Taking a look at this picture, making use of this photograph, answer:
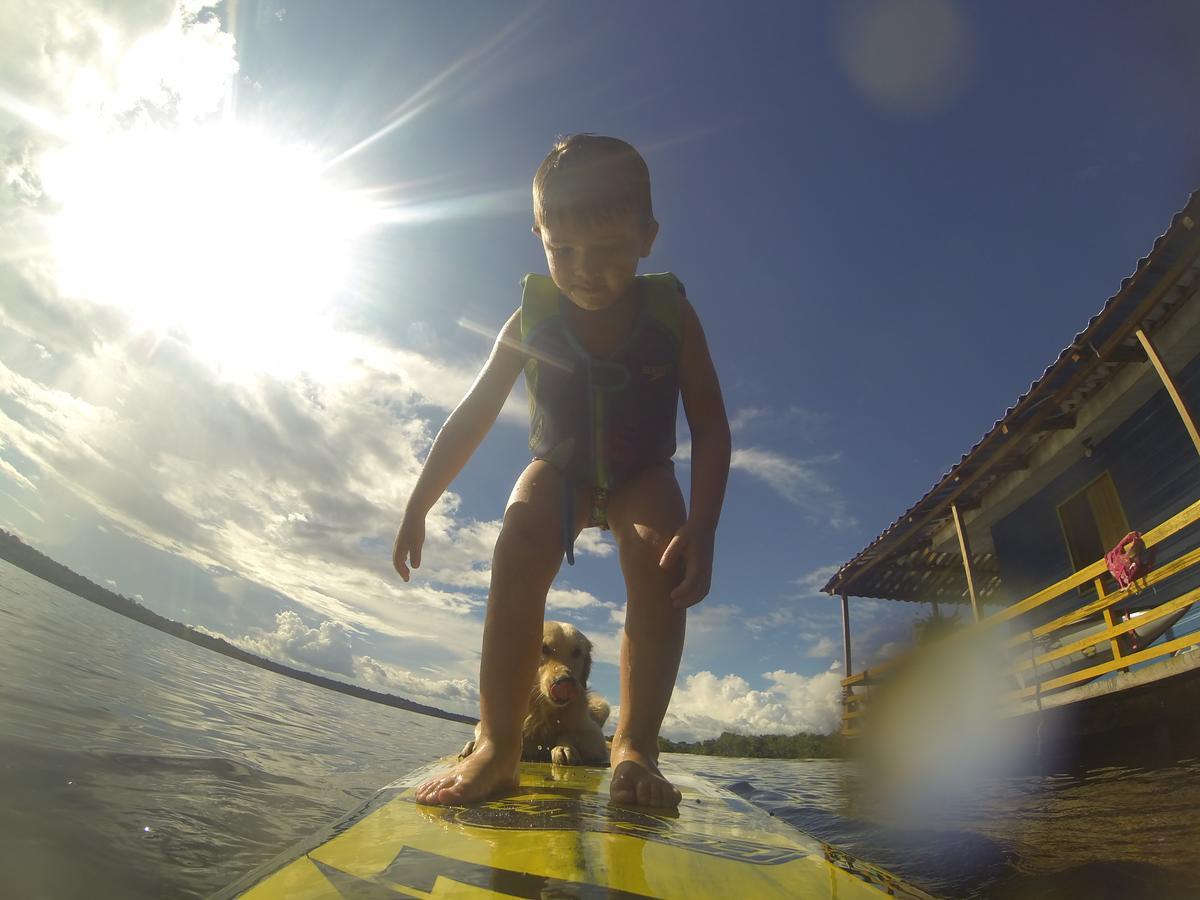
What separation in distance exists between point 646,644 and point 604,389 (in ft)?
2.87

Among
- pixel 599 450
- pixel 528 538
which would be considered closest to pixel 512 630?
pixel 528 538

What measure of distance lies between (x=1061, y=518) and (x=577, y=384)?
345 inches

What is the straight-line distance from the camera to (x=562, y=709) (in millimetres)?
2543

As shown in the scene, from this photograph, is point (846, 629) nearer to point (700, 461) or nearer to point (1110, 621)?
point (1110, 621)

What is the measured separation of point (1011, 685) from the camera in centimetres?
668

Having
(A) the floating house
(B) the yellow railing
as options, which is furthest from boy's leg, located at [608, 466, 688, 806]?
(A) the floating house

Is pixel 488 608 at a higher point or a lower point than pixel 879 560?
lower

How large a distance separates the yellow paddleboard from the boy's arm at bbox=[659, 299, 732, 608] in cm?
59

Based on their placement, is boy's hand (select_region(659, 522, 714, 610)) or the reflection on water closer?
the reflection on water

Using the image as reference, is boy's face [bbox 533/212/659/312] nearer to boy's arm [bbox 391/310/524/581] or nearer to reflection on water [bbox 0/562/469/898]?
boy's arm [bbox 391/310/524/581]

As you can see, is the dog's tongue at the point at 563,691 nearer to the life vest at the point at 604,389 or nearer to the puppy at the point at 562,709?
the puppy at the point at 562,709

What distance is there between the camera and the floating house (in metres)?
4.82

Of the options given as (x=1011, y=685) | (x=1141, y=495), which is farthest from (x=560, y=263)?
(x=1141, y=495)

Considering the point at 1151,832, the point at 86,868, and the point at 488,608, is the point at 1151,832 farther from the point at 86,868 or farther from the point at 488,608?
the point at 86,868
